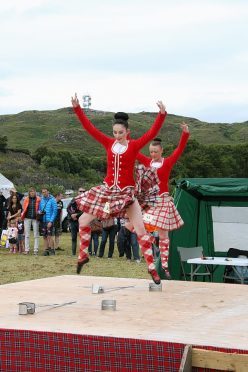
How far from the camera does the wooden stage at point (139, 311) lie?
448 cm

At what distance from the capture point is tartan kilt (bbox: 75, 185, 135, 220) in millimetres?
7051

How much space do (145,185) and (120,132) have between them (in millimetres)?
639

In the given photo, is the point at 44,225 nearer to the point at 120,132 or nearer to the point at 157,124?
the point at 120,132

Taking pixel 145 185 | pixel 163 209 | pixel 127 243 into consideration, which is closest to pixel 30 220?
pixel 127 243

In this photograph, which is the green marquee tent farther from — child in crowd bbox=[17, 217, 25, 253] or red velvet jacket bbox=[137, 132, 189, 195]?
child in crowd bbox=[17, 217, 25, 253]

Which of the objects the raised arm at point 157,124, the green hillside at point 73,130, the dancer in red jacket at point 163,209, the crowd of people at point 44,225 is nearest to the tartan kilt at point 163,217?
the dancer in red jacket at point 163,209

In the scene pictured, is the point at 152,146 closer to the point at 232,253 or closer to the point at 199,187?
the point at 199,187

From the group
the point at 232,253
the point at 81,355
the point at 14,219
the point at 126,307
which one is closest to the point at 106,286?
the point at 126,307

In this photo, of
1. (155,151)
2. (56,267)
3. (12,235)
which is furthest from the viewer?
(12,235)

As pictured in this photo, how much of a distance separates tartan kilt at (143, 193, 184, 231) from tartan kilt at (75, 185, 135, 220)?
2320 millimetres

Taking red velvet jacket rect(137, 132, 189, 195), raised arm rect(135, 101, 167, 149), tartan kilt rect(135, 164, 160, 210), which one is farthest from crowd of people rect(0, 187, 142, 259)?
raised arm rect(135, 101, 167, 149)

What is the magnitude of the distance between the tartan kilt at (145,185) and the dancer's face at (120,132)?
0.39 m

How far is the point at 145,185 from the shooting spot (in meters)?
7.49

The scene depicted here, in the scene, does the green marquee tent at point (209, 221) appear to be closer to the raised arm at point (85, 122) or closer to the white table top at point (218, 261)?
the white table top at point (218, 261)
